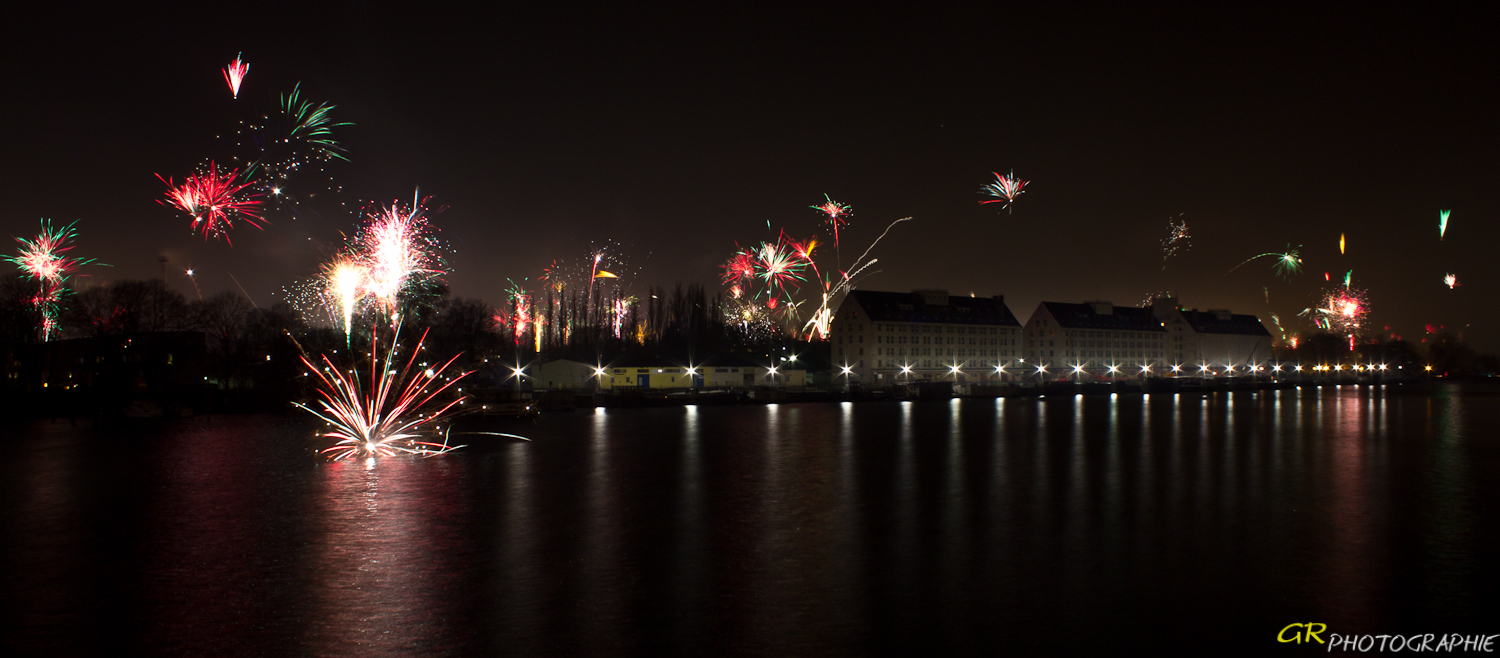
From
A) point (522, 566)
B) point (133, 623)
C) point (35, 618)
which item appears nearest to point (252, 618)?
point (133, 623)

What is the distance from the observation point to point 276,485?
1798cm

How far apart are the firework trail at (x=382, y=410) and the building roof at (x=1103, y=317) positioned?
270ft

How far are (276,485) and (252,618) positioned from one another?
1083 cm

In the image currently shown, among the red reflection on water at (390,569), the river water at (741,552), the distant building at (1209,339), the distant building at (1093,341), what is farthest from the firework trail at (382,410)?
the distant building at (1209,339)

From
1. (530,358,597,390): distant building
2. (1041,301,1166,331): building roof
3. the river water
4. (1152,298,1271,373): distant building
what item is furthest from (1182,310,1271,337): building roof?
the river water

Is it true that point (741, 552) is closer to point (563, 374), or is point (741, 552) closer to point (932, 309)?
point (563, 374)

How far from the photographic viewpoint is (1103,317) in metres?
114

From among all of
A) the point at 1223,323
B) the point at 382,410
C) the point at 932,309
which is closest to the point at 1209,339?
the point at 1223,323

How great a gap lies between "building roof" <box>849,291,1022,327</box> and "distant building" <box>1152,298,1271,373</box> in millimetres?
28618

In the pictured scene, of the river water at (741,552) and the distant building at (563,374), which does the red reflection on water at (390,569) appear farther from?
the distant building at (563,374)

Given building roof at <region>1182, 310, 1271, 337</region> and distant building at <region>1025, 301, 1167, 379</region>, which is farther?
building roof at <region>1182, 310, 1271, 337</region>

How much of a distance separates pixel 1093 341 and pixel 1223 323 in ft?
95.3

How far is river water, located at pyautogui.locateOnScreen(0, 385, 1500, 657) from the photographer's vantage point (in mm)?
7945

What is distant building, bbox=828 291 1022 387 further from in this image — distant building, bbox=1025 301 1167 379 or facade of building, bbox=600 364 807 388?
facade of building, bbox=600 364 807 388
